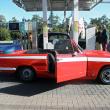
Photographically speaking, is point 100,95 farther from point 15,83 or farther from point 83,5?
point 83,5

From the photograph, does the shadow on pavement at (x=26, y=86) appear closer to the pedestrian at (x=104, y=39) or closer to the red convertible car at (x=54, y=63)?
the red convertible car at (x=54, y=63)

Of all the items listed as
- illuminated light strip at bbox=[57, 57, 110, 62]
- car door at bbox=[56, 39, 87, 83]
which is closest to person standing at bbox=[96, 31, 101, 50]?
illuminated light strip at bbox=[57, 57, 110, 62]

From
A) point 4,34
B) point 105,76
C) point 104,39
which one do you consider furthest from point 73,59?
point 4,34

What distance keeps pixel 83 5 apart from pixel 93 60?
14743 millimetres

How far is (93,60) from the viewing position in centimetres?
1009

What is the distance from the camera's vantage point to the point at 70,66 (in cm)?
932

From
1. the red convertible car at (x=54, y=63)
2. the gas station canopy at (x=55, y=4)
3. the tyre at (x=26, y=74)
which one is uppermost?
the gas station canopy at (x=55, y=4)

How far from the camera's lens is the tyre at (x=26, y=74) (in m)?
10.7

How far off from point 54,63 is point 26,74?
4.04 ft

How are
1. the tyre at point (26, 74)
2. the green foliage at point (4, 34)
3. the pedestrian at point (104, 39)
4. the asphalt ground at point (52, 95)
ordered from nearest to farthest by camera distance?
the asphalt ground at point (52, 95) < the tyre at point (26, 74) < the pedestrian at point (104, 39) < the green foliage at point (4, 34)

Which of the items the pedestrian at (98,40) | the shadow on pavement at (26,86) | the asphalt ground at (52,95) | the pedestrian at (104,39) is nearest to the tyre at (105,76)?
the asphalt ground at (52,95)

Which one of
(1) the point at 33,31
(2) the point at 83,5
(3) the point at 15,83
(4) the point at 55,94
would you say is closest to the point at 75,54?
(4) the point at 55,94

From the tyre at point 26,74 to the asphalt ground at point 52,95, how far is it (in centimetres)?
19

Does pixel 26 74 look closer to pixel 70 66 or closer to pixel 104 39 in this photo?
pixel 70 66
